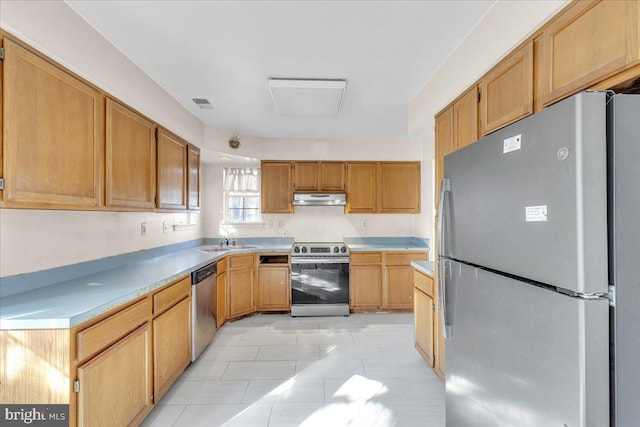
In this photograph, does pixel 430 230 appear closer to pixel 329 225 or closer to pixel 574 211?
pixel 329 225

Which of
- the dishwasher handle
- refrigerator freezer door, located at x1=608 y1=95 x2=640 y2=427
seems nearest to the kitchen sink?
the dishwasher handle

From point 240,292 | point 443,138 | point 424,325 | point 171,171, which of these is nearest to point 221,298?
point 240,292

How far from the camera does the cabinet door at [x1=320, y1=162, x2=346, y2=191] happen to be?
4.51m

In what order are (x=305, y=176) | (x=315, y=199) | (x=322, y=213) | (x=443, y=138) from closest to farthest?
(x=443, y=138), (x=315, y=199), (x=305, y=176), (x=322, y=213)

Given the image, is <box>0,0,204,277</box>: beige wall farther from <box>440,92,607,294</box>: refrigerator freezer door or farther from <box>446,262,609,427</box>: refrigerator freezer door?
<box>446,262,609,427</box>: refrigerator freezer door

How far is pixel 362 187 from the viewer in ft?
14.9

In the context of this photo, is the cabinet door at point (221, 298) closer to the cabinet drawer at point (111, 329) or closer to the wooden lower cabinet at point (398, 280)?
the cabinet drawer at point (111, 329)

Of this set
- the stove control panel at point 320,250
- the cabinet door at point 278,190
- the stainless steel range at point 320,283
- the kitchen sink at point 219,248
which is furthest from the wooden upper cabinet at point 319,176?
the kitchen sink at point 219,248

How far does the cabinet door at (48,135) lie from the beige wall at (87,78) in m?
0.12

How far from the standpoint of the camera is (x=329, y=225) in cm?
475

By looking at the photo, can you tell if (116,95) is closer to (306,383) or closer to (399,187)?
(306,383)

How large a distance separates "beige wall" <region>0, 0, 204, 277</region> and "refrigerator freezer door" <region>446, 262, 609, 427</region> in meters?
2.32

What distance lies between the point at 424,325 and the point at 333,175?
251 cm

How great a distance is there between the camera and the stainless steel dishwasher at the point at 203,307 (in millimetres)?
2662
